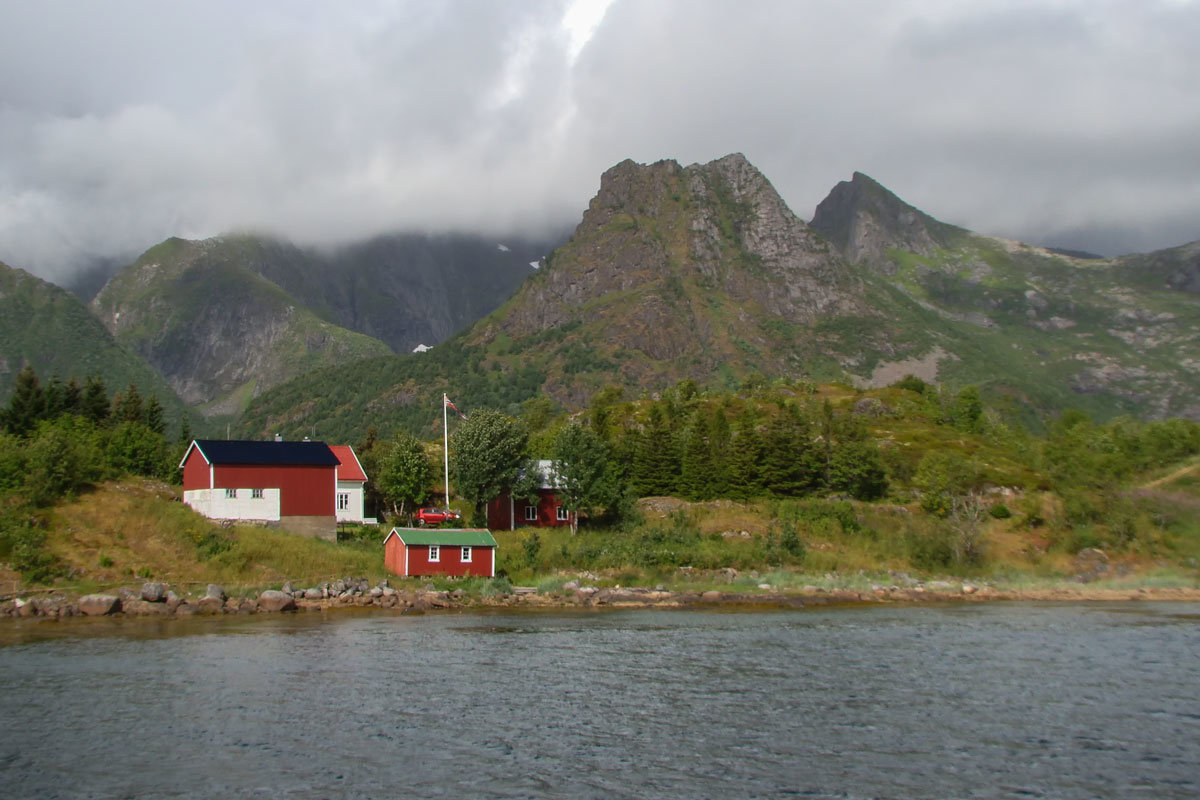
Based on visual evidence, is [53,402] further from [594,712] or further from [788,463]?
[594,712]

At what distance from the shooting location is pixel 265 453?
60000mm

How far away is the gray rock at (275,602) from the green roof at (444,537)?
8.59 metres

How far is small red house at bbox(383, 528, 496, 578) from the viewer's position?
53.4 metres

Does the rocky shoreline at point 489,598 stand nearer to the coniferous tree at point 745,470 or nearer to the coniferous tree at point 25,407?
the coniferous tree at point 745,470

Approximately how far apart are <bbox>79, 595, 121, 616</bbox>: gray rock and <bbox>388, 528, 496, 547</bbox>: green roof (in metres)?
15.5

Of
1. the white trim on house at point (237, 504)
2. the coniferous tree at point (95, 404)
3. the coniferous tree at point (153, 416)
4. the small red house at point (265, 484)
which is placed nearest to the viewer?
the white trim on house at point (237, 504)

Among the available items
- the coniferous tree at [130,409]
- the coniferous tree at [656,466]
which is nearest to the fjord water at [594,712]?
the coniferous tree at [656,466]

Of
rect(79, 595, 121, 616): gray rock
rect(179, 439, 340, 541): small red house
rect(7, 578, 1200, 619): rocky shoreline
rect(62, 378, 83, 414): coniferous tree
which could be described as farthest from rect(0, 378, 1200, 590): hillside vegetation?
rect(62, 378, 83, 414): coniferous tree

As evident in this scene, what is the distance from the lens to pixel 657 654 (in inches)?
1316

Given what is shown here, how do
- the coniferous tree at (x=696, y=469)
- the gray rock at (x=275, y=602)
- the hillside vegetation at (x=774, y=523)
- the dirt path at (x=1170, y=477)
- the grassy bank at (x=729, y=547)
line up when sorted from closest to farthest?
the gray rock at (x=275, y=602) → the grassy bank at (x=729, y=547) → the hillside vegetation at (x=774, y=523) → the coniferous tree at (x=696, y=469) → the dirt path at (x=1170, y=477)

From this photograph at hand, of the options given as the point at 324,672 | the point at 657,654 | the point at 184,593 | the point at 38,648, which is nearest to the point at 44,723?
the point at 324,672

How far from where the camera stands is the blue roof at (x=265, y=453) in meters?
58.5

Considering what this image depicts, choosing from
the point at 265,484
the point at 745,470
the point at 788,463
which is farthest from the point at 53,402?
the point at 788,463

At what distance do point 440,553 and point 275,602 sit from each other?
35.5ft
